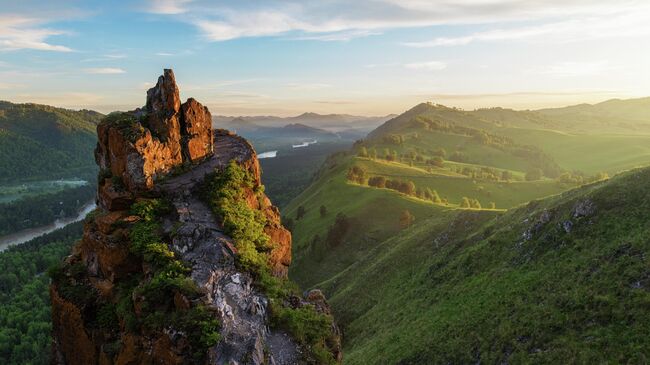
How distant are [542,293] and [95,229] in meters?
40.7

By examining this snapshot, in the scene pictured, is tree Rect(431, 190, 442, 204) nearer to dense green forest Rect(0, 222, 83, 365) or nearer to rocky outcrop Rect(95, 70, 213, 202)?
dense green forest Rect(0, 222, 83, 365)

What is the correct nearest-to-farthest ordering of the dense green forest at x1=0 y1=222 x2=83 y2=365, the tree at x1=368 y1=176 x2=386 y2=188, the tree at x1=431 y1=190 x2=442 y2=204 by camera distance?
the dense green forest at x1=0 y1=222 x2=83 y2=365 < the tree at x1=431 y1=190 x2=442 y2=204 < the tree at x1=368 y1=176 x2=386 y2=188

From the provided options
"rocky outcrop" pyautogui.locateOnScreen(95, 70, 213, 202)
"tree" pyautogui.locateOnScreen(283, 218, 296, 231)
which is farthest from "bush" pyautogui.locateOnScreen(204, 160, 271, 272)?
"tree" pyautogui.locateOnScreen(283, 218, 296, 231)

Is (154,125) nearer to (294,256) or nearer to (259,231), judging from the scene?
(259,231)

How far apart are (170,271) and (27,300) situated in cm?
14427

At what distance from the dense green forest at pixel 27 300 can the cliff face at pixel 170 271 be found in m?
82.1

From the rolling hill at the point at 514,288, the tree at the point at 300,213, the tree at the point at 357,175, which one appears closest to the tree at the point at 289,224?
the tree at the point at 300,213

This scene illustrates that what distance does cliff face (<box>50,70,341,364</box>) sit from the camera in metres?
22.1

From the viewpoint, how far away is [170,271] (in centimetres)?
2417

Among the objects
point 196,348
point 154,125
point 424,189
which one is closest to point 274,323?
point 196,348

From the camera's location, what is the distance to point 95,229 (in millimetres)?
29656

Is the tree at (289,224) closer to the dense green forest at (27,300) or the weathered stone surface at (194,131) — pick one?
the dense green forest at (27,300)

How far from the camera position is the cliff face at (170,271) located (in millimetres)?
22078

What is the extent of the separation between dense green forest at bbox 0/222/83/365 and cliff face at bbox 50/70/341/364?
269 feet
